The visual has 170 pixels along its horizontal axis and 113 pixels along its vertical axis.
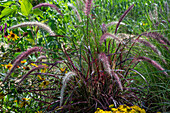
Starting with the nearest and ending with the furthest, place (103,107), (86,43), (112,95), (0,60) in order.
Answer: (103,107)
(112,95)
(86,43)
(0,60)

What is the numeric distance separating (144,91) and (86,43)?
2.63 ft

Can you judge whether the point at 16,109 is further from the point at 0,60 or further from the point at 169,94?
the point at 169,94

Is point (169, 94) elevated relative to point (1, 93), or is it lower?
lower

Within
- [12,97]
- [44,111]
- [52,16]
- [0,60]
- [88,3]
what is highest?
[52,16]

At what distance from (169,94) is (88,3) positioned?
115 cm

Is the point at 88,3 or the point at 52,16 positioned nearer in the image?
the point at 88,3

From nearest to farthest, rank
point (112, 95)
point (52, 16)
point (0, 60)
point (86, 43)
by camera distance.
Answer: point (112, 95), point (86, 43), point (0, 60), point (52, 16)

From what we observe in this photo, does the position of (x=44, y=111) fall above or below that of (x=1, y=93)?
below

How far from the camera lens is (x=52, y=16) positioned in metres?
3.11

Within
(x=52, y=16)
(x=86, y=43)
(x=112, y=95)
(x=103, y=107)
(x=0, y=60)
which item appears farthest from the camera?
(x=52, y=16)

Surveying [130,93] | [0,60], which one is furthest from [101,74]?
[0,60]

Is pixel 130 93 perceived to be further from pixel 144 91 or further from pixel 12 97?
pixel 12 97

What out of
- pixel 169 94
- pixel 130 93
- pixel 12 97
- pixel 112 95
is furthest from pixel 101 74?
pixel 12 97

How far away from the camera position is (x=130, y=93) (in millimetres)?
2096
